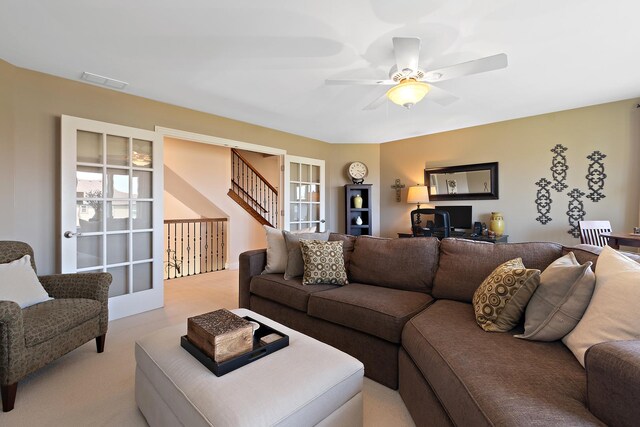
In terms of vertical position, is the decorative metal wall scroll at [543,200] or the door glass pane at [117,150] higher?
the door glass pane at [117,150]

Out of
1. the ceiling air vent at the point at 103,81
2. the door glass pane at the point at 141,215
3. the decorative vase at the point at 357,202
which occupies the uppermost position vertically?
the ceiling air vent at the point at 103,81

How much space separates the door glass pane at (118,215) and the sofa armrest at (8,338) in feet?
4.98

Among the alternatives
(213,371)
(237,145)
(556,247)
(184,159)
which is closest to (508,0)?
(556,247)

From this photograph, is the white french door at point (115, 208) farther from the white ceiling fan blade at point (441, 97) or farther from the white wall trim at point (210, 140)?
the white ceiling fan blade at point (441, 97)

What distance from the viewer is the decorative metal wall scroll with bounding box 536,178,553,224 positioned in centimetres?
382

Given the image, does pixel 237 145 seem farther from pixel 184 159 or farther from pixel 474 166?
pixel 474 166

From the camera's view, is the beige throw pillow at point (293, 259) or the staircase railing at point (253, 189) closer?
the beige throw pillow at point (293, 259)

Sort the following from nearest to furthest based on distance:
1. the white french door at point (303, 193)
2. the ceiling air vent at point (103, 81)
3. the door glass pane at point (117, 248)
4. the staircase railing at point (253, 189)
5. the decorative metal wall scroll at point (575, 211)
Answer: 1. the ceiling air vent at point (103, 81)
2. the door glass pane at point (117, 248)
3. the decorative metal wall scroll at point (575, 211)
4. the white french door at point (303, 193)
5. the staircase railing at point (253, 189)

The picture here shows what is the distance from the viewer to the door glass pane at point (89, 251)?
277 centimetres

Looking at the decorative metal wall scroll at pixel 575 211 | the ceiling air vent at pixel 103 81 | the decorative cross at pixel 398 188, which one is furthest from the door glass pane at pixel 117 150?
the decorative metal wall scroll at pixel 575 211

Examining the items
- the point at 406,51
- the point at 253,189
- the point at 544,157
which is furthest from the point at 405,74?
the point at 253,189

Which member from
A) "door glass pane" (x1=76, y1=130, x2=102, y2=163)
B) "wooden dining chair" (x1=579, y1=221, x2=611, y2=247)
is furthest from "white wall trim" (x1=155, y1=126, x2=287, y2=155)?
"wooden dining chair" (x1=579, y1=221, x2=611, y2=247)

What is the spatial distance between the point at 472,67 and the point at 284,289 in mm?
2207

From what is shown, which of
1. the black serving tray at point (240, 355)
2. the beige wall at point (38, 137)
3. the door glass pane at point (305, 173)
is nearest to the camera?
the black serving tray at point (240, 355)
